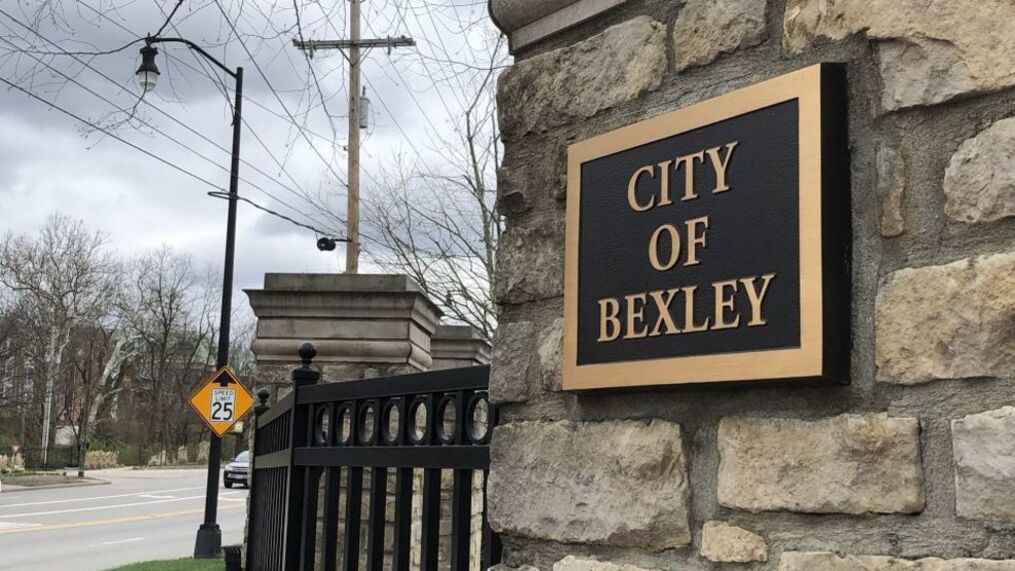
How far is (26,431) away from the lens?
146 ft

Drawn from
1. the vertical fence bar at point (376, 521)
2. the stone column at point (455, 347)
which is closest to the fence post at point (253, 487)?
the vertical fence bar at point (376, 521)

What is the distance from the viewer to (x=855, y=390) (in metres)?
1.68

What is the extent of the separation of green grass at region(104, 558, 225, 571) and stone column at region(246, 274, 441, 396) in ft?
13.2

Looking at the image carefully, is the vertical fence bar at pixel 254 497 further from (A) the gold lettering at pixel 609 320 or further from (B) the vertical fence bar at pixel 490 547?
(A) the gold lettering at pixel 609 320

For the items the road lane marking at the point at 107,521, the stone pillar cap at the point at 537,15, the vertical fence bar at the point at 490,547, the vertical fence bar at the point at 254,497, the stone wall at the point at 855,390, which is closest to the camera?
the stone wall at the point at 855,390

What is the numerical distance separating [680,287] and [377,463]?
1.47 metres

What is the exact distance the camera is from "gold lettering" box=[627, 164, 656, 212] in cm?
204

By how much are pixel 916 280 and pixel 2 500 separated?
2673 centimetres

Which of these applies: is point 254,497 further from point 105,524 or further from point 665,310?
point 105,524

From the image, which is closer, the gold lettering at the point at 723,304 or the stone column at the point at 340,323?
the gold lettering at the point at 723,304

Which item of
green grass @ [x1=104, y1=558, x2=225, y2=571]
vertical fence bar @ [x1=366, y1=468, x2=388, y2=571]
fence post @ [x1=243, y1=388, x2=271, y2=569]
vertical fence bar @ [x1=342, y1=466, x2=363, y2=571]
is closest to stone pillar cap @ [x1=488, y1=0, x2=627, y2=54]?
vertical fence bar @ [x1=366, y1=468, x2=388, y2=571]

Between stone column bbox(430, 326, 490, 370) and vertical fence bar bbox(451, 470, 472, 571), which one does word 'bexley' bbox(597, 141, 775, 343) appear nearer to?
vertical fence bar bbox(451, 470, 472, 571)

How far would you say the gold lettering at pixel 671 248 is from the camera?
1966 millimetres

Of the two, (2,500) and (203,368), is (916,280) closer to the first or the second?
(2,500)
